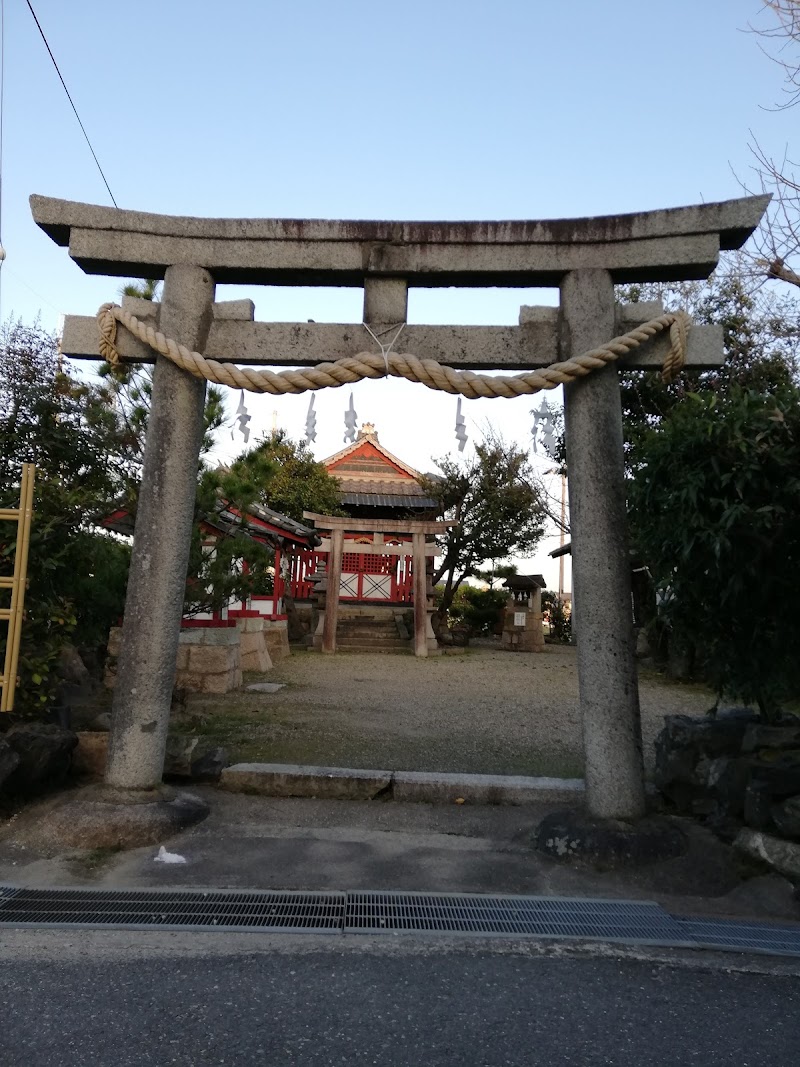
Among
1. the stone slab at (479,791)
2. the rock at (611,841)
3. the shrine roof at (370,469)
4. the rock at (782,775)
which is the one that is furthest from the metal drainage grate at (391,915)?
the shrine roof at (370,469)

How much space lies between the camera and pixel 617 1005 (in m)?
2.65

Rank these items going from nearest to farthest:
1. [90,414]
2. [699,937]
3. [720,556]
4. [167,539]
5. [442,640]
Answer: [699,937]
[720,556]
[167,539]
[90,414]
[442,640]

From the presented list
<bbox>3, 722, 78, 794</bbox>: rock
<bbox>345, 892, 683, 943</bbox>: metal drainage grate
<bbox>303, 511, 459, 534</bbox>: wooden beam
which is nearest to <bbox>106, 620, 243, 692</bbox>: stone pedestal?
<bbox>3, 722, 78, 794</bbox>: rock

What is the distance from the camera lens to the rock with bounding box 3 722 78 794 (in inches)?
178

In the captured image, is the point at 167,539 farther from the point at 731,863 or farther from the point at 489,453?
the point at 489,453

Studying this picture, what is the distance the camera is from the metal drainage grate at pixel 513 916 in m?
3.31

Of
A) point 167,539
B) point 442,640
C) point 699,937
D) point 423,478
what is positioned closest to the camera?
point 699,937

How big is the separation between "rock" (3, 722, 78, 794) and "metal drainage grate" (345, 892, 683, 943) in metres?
2.09

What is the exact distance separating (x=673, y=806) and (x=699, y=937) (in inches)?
64.9

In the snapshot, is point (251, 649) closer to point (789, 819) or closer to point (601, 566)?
point (601, 566)

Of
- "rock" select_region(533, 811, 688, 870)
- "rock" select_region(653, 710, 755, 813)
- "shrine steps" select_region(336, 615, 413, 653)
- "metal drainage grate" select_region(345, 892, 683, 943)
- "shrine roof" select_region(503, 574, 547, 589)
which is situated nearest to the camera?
"metal drainage grate" select_region(345, 892, 683, 943)

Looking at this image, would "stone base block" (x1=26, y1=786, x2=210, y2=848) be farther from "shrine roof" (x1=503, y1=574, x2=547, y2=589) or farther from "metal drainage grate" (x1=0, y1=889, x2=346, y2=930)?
"shrine roof" (x1=503, y1=574, x2=547, y2=589)

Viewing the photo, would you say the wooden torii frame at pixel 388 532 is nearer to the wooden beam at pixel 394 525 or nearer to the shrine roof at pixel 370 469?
the wooden beam at pixel 394 525

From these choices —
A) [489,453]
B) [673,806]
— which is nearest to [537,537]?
[489,453]
